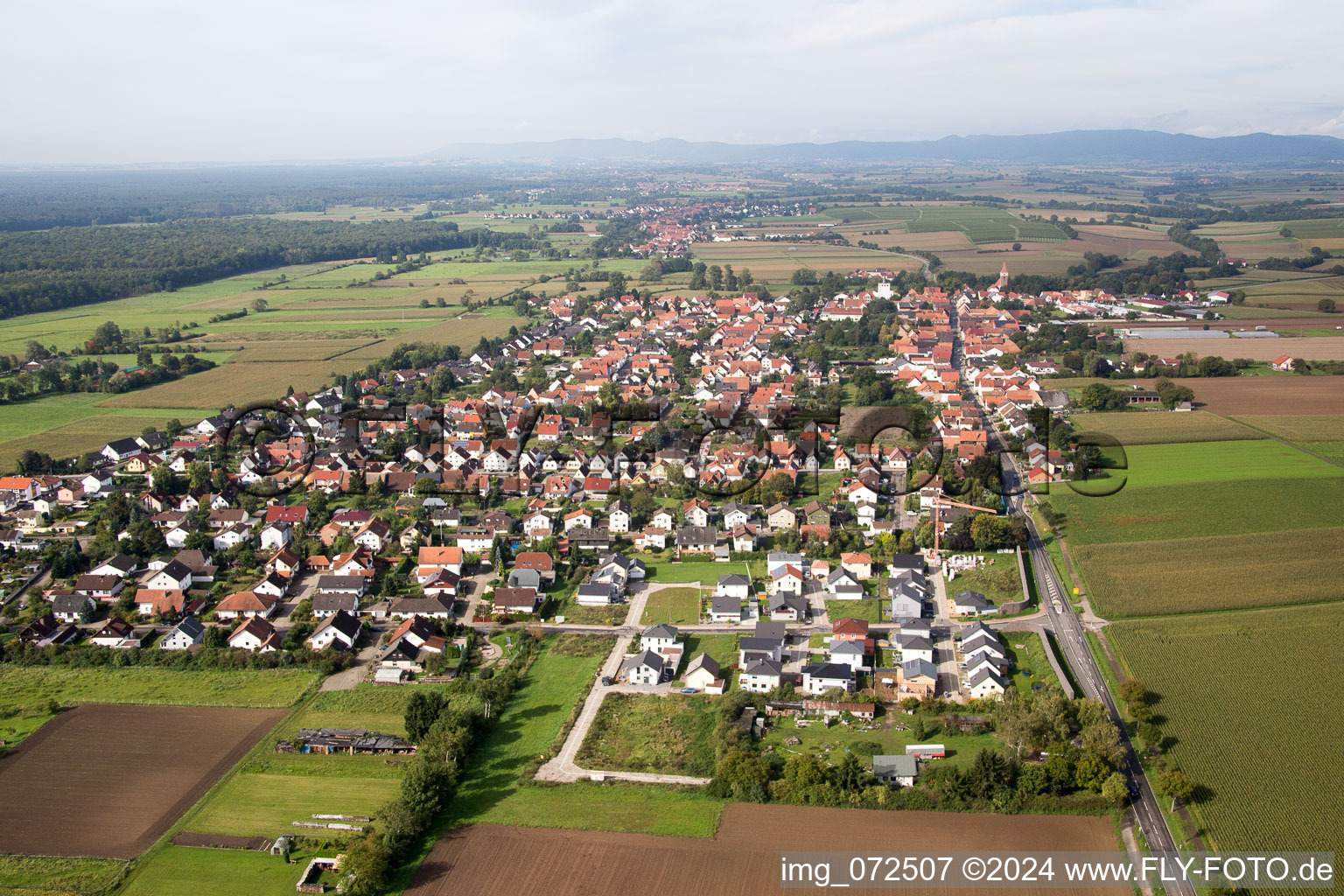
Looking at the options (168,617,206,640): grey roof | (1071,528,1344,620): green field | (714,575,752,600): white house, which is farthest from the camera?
(714,575,752,600): white house

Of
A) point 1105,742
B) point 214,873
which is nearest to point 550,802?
point 214,873

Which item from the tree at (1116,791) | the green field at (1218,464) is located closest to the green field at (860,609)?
the tree at (1116,791)

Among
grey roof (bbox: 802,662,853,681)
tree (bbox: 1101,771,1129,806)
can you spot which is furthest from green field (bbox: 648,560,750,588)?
tree (bbox: 1101,771,1129,806)

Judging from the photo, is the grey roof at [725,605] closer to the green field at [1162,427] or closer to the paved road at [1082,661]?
the paved road at [1082,661]

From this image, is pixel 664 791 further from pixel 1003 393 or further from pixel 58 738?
pixel 1003 393

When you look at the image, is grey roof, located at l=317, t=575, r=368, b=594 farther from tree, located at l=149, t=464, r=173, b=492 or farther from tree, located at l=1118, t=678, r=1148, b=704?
tree, located at l=1118, t=678, r=1148, b=704

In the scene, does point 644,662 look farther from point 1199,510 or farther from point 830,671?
point 1199,510
